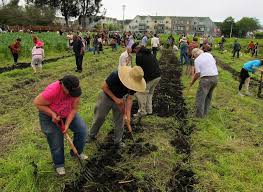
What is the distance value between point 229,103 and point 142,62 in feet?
12.3

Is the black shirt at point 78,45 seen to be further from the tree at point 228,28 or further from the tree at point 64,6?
A: the tree at point 228,28

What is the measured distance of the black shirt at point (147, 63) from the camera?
23.6 ft

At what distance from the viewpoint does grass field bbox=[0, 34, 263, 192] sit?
4.78 m

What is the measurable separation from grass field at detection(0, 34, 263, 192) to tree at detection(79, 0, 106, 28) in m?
61.3

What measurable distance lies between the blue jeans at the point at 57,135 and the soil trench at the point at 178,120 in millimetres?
1491

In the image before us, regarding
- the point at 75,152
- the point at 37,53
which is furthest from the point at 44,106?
the point at 37,53

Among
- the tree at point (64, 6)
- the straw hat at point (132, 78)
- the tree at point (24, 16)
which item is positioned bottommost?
the straw hat at point (132, 78)

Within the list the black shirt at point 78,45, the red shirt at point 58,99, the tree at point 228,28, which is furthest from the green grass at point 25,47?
the tree at point 228,28

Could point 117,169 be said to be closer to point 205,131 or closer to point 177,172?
point 177,172

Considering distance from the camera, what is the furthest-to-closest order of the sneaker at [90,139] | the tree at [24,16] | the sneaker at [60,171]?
the tree at [24,16] → the sneaker at [90,139] → the sneaker at [60,171]

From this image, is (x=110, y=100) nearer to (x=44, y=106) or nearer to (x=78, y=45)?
(x=44, y=106)

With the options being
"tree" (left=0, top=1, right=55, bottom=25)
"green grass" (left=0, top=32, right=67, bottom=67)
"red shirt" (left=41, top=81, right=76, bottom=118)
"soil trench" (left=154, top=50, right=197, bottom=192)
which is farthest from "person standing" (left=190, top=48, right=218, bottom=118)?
"tree" (left=0, top=1, right=55, bottom=25)

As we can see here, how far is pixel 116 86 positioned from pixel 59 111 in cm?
122

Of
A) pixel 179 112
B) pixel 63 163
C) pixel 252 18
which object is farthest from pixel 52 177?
pixel 252 18
